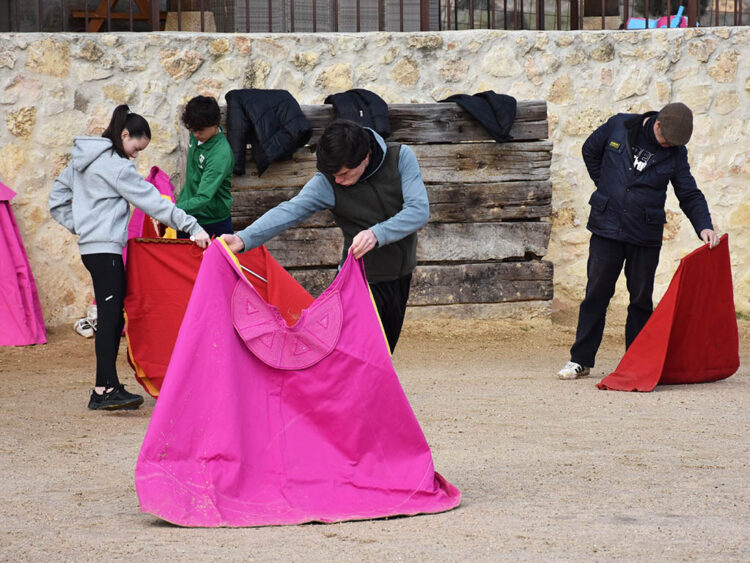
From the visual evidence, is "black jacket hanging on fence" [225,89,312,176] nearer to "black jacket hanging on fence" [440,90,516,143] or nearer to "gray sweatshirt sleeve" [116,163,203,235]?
"black jacket hanging on fence" [440,90,516,143]

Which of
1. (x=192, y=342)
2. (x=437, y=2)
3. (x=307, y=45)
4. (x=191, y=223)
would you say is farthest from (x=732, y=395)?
(x=437, y=2)

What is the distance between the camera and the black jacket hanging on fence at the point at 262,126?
775cm

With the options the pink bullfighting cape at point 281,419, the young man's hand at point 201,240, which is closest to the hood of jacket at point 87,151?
the young man's hand at point 201,240

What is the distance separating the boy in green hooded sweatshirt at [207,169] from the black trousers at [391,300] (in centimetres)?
198

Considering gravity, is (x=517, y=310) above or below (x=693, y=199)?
below

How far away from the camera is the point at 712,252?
630 centimetres

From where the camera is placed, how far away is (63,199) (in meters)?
5.57

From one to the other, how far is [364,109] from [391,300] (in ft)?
11.9

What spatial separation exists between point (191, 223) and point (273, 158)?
108 inches

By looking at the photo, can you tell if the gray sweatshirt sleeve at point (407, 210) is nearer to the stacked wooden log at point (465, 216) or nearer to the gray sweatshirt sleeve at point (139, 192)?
the gray sweatshirt sleeve at point (139, 192)

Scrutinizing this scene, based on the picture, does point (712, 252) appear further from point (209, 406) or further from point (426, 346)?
point (209, 406)

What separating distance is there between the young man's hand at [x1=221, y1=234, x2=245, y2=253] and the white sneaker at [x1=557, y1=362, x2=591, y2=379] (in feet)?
9.68

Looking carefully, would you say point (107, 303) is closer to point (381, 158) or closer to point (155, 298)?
point (155, 298)

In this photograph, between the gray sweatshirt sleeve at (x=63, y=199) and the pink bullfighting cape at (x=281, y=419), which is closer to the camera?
the pink bullfighting cape at (x=281, y=419)
